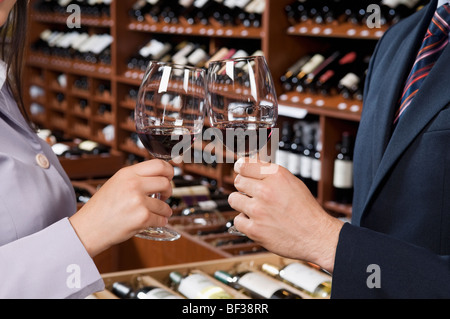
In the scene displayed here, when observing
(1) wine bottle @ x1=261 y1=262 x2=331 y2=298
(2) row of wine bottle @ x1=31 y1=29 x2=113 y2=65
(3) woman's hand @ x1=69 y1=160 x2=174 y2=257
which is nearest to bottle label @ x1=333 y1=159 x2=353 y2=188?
(1) wine bottle @ x1=261 y1=262 x2=331 y2=298

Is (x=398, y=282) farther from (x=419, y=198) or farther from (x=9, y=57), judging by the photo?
(x=9, y=57)

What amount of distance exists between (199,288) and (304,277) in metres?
0.29

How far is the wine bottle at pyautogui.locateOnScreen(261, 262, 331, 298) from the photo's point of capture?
5.39 feet

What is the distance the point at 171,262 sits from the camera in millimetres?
2338

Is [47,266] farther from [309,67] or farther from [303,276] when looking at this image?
[309,67]

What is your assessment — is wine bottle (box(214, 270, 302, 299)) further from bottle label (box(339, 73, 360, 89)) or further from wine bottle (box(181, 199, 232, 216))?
bottle label (box(339, 73, 360, 89))

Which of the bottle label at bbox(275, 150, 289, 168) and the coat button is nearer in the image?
the coat button

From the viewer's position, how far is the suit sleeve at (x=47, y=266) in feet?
3.11

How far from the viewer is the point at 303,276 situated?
171cm

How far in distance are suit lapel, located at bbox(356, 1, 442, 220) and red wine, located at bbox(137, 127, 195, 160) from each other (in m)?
0.40

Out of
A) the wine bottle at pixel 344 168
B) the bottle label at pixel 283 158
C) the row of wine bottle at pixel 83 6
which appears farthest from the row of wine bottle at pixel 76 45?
the wine bottle at pixel 344 168

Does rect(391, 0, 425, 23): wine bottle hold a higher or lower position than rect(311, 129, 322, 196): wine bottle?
higher

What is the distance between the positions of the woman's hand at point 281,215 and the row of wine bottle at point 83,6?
511cm

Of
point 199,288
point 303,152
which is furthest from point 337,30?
point 199,288
